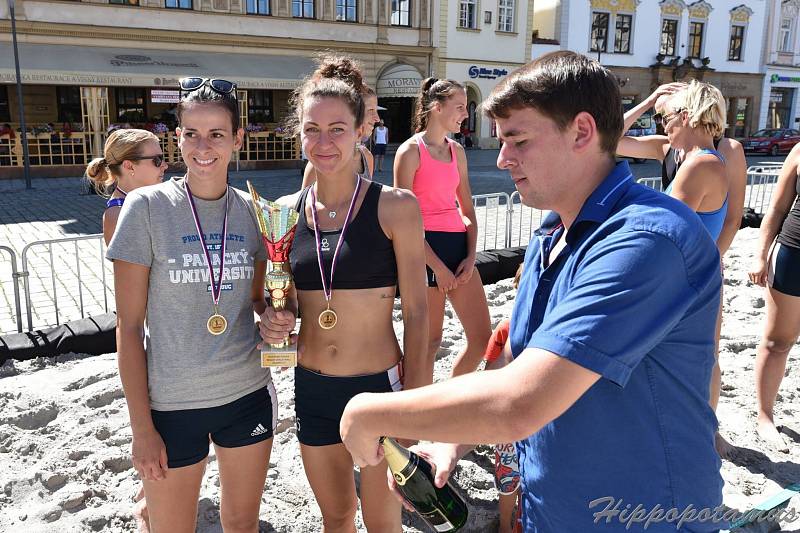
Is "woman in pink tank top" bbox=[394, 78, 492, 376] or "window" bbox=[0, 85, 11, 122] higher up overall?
"window" bbox=[0, 85, 11, 122]

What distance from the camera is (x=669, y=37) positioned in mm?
35375

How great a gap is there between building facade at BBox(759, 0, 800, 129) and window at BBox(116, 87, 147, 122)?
116 feet

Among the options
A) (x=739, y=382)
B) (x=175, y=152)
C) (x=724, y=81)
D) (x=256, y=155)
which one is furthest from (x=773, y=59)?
(x=739, y=382)

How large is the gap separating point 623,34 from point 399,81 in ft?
49.9

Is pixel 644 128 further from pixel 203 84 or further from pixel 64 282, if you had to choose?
pixel 203 84

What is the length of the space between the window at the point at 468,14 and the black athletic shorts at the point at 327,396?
2880 cm

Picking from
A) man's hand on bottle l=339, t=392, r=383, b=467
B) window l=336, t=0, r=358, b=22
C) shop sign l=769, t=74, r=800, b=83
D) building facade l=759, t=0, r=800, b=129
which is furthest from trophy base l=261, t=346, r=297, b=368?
shop sign l=769, t=74, r=800, b=83

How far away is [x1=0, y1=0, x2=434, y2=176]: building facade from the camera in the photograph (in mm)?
19562

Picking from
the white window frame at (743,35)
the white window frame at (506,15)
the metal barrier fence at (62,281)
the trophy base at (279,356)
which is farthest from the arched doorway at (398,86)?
the trophy base at (279,356)

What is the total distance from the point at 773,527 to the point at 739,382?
1844 millimetres

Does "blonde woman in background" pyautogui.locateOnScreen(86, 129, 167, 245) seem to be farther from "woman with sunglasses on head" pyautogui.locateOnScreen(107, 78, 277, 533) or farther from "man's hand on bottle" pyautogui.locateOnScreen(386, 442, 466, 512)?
"man's hand on bottle" pyautogui.locateOnScreen(386, 442, 466, 512)

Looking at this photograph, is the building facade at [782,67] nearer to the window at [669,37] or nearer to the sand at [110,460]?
the window at [669,37]

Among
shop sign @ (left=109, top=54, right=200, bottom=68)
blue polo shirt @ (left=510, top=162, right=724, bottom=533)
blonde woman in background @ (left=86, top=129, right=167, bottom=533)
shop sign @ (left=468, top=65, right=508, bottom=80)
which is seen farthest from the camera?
shop sign @ (left=468, top=65, right=508, bottom=80)

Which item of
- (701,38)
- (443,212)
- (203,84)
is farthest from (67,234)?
(701,38)
